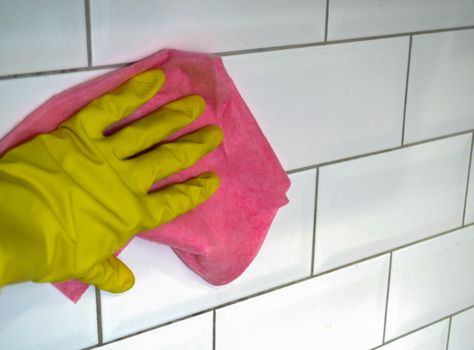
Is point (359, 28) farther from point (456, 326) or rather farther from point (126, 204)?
point (456, 326)

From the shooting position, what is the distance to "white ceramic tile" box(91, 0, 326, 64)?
0.72 meters

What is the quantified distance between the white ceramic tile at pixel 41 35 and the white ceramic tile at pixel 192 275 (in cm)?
23

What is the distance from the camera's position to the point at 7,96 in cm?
67

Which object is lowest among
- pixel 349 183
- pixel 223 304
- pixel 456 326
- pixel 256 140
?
pixel 456 326

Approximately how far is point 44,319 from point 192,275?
0.63 feet

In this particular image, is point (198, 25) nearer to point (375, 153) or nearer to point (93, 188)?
point (93, 188)

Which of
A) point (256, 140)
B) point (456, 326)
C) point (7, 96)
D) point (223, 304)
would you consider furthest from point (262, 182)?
point (456, 326)

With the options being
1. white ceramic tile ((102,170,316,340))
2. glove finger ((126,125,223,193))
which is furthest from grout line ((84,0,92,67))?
white ceramic tile ((102,170,316,340))

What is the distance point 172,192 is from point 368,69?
14.2 inches

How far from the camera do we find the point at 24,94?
0.68 metres

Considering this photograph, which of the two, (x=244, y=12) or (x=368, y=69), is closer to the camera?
(x=244, y=12)

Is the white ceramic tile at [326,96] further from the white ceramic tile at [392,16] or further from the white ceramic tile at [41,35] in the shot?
the white ceramic tile at [41,35]

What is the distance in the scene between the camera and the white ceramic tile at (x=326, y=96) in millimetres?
846

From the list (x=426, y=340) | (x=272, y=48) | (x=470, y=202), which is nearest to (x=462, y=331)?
(x=426, y=340)
